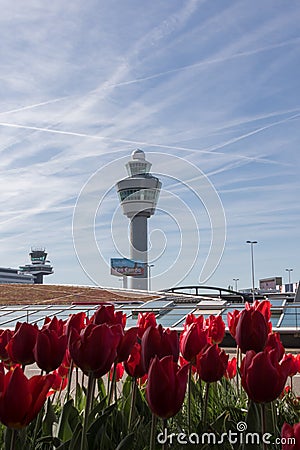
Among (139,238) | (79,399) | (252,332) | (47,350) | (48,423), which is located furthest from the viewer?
(139,238)

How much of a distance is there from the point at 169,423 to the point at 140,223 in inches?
2727

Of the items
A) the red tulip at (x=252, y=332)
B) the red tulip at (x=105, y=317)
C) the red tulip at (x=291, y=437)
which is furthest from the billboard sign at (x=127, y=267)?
the red tulip at (x=291, y=437)

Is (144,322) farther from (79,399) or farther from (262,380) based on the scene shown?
(262,380)

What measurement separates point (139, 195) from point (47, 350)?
7280 centimetres

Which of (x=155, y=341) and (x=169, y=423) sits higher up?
(x=155, y=341)

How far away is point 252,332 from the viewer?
187 cm

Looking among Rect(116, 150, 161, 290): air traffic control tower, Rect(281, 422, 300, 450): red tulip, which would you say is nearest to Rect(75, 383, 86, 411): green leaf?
Rect(281, 422, 300, 450): red tulip

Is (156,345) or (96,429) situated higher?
(156,345)

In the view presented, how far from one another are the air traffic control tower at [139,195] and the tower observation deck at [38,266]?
5356cm

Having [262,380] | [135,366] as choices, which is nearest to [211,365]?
[135,366]

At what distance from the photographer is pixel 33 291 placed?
120 ft

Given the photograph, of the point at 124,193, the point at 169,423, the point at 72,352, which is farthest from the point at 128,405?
the point at 124,193

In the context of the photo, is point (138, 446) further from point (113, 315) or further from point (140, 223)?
point (140, 223)

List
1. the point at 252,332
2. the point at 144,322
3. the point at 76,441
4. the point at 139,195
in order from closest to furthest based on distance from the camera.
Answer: the point at 76,441
the point at 252,332
the point at 144,322
the point at 139,195
